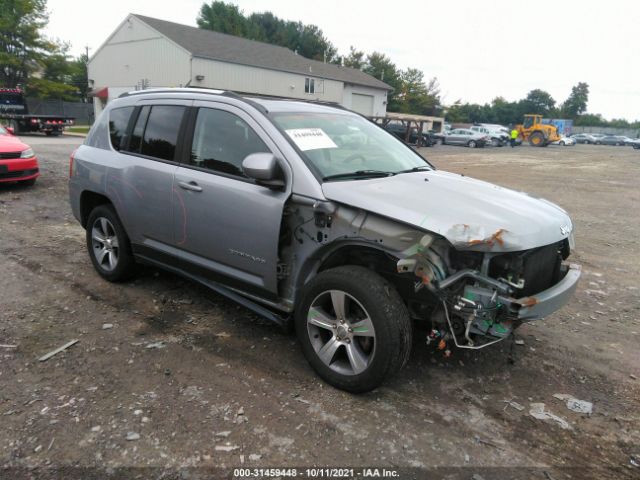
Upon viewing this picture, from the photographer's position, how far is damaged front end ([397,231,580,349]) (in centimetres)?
269

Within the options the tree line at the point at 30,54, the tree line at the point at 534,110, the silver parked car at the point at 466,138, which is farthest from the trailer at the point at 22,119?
the tree line at the point at 534,110

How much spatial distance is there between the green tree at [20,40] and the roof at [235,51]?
1284cm

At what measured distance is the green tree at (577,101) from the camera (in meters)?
107

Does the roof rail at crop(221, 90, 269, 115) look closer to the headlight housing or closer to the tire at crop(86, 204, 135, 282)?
the tire at crop(86, 204, 135, 282)

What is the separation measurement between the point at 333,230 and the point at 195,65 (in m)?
32.0

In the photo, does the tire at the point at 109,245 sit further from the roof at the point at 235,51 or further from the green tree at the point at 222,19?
the green tree at the point at 222,19

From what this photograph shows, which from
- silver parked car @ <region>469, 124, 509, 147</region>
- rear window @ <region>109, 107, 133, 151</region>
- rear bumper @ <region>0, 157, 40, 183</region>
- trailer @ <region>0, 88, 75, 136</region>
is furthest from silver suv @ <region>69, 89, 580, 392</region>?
silver parked car @ <region>469, 124, 509, 147</region>

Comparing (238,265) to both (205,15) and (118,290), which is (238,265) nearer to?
(118,290)

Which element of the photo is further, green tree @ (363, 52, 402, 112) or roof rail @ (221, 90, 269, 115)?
green tree @ (363, 52, 402, 112)

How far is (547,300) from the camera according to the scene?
2898mm

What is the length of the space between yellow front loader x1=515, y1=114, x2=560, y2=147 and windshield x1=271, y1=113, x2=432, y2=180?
44331 mm

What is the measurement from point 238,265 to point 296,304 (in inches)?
21.8

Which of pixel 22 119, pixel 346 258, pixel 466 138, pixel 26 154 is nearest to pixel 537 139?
A: pixel 466 138

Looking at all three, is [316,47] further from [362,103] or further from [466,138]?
[466,138]
